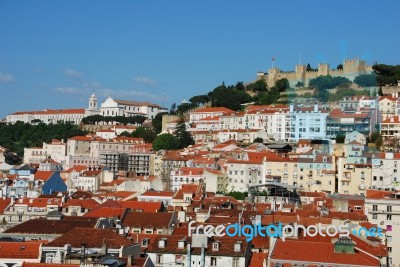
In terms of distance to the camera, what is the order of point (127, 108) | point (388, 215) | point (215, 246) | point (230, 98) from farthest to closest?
point (127, 108), point (230, 98), point (388, 215), point (215, 246)

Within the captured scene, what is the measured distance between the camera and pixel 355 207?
1866 inches

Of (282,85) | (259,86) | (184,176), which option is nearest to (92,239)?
(184,176)

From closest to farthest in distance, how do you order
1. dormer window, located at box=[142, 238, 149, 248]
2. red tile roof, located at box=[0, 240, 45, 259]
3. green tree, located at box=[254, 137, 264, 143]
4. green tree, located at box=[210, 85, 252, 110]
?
1. red tile roof, located at box=[0, 240, 45, 259]
2. dormer window, located at box=[142, 238, 149, 248]
3. green tree, located at box=[254, 137, 264, 143]
4. green tree, located at box=[210, 85, 252, 110]

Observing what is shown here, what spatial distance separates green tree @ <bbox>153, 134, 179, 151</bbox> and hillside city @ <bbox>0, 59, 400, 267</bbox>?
0.58 ft

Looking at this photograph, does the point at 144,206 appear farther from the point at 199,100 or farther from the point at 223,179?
the point at 199,100

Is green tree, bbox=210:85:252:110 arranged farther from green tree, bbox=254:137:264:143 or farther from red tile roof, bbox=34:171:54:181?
red tile roof, bbox=34:171:54:181

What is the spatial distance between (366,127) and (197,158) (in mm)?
16728

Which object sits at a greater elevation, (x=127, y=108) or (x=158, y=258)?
(x=127, y=108)

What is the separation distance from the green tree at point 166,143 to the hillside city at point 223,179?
18cm

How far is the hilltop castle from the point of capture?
10212cm

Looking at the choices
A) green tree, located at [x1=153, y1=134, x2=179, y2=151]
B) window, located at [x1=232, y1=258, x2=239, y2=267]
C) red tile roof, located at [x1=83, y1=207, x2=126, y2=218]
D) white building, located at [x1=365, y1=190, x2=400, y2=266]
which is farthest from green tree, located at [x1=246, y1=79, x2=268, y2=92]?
window, located at [x1=232, y1=258, x2=239, y2=267]

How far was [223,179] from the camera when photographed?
66375mm

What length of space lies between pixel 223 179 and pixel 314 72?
148 feet

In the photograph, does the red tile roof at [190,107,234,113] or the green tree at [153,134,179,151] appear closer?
the green tree at [153,134,179,151]
